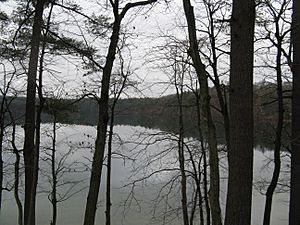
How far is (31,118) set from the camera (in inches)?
298

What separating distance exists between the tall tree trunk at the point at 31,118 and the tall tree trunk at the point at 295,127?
4.71 meters

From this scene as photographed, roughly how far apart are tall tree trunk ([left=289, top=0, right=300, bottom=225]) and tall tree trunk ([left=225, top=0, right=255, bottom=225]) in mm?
3229

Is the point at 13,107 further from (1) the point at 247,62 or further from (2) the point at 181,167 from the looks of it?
(1) the point at 247,62

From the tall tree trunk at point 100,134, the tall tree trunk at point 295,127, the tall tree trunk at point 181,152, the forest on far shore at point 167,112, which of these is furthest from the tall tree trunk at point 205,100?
the tall tree trunk at point 181,152

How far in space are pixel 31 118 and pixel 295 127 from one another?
17.0ft

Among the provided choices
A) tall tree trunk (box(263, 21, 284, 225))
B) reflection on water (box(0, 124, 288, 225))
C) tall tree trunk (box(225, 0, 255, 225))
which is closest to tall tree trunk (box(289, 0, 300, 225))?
tall tree trunk (box(263, 21, 284, 225))

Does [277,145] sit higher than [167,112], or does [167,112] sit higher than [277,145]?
[167,112]

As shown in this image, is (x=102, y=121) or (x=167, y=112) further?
(x=167, y=112)

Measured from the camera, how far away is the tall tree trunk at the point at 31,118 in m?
7.03

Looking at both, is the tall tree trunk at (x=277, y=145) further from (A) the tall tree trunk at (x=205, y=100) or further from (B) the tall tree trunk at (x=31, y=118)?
(B) the tall tree trunk at (x=31, y=118)

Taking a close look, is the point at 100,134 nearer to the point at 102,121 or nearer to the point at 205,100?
the point at 102,121

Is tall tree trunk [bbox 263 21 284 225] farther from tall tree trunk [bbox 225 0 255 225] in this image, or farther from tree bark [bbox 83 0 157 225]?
tall tree trunk [bbox 225 0 255 225]

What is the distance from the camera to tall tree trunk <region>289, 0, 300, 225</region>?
259 inches

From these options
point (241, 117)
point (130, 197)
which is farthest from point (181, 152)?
point (241, 117)
